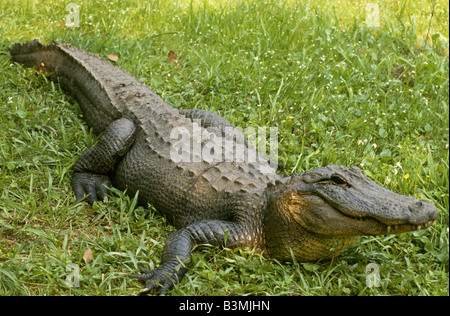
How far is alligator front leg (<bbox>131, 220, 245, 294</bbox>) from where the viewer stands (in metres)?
3.74

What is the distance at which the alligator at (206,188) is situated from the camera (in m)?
3.68

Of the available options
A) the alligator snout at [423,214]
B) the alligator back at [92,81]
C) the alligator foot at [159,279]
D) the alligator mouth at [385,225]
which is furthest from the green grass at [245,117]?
the alligator snout at [423,214]

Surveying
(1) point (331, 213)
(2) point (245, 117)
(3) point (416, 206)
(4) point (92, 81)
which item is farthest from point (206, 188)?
(4) point (92, 81)

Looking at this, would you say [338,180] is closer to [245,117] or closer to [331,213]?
[331,213]

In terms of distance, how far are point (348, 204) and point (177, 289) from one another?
4.35 ft

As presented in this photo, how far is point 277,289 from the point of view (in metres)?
3.74

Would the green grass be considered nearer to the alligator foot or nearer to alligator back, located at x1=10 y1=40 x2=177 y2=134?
the alligator foot

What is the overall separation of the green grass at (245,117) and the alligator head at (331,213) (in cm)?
19

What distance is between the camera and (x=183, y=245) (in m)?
3.92

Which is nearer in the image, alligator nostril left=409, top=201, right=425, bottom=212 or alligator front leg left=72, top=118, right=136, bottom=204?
alligator nostril left=409, top=201, right=425, bottom=212

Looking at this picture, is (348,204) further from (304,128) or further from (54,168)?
(54,168)

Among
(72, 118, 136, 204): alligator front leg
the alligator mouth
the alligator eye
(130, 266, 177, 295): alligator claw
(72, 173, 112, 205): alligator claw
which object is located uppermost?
the alligator eye

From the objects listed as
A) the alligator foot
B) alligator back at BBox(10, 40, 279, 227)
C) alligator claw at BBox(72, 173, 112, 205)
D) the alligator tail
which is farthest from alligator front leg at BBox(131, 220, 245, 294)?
the alligator tail
